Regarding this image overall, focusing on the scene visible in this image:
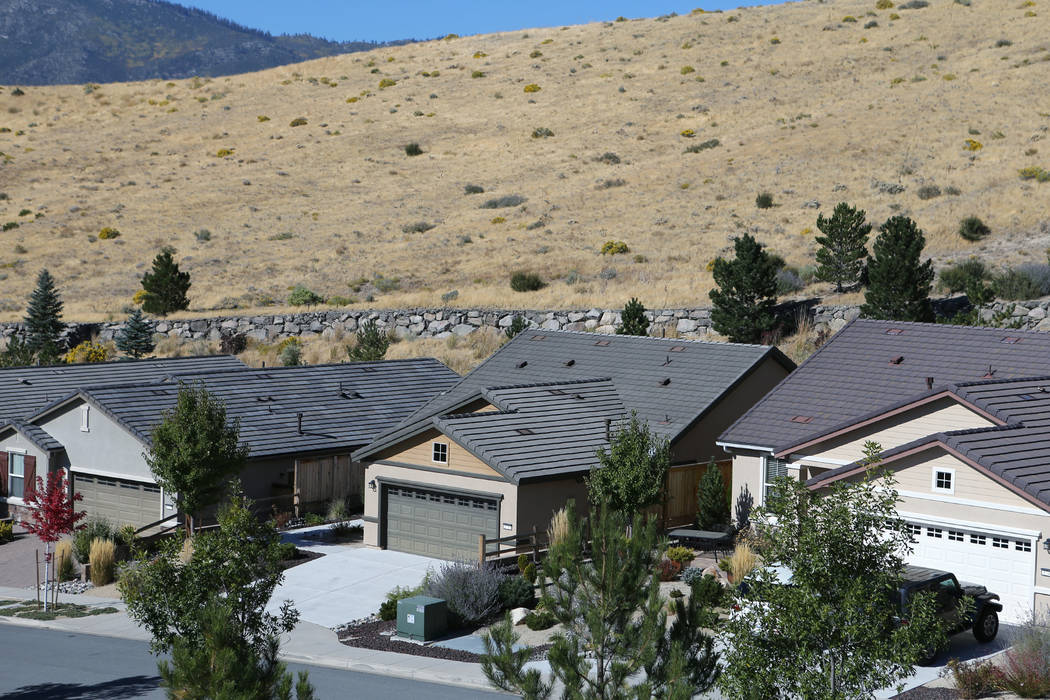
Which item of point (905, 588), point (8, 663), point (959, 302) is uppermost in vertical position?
point (959, 302)

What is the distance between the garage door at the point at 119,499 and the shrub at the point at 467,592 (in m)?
11.7

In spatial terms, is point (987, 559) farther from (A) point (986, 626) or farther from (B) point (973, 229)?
(B) point (973, 229)

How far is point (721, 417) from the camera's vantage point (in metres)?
33.8

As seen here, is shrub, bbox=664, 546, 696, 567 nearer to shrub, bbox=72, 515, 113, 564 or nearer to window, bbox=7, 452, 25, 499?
shrub, bbox=72, 515, 113, 564

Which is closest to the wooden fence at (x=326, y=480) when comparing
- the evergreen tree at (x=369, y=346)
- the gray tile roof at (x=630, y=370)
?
the gray tile roof at (x=630, y=370)

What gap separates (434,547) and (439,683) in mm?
9992

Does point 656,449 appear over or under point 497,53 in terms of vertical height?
under

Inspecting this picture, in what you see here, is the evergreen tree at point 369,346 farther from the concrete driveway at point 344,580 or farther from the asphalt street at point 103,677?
the asphalt street at point 103,677

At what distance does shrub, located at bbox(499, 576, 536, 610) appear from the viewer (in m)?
26.0

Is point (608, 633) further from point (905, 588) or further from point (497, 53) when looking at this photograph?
point (497, 53)

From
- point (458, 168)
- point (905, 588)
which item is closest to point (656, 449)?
point (905, 588)

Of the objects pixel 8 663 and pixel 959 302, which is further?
pixel 959 302

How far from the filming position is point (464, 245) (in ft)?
236

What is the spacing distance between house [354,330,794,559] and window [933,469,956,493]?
852 cm
